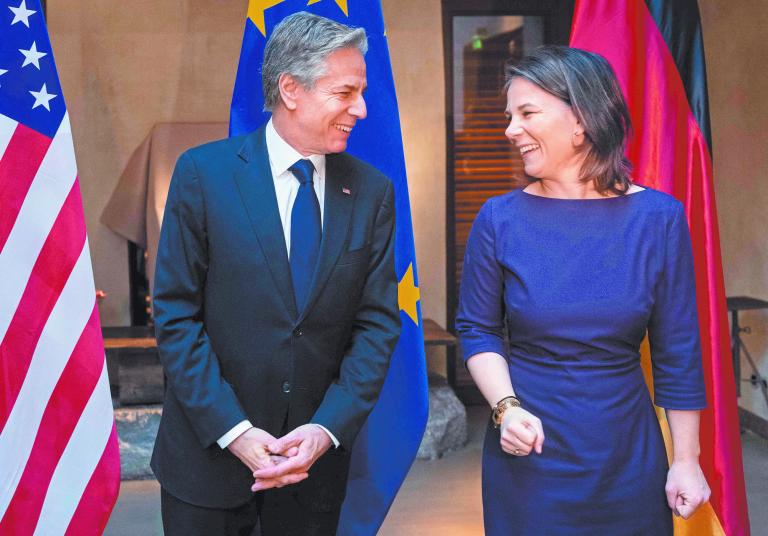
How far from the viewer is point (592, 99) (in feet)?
6.17

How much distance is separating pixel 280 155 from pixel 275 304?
307 millimetres

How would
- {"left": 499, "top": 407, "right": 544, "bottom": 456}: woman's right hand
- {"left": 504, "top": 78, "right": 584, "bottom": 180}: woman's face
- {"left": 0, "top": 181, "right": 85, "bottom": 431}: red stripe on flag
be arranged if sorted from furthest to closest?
1. {"left": 0, "top": 181, "right": 85, "bottom": 431}: red stripe on flag
2. {"left": 504, "top": 78, "right": 584, "bottom": 180}: woman's face
3. {"left": 499, "top": 407, "right": 544, "bottom": 456}: woman's right hand

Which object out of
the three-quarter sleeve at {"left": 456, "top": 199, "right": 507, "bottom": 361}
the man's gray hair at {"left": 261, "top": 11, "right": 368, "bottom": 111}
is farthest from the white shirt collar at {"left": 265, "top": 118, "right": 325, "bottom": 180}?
the three-quarter sleeve at {"left": 456, "top": 199, "right": 507, "bottom": 361}

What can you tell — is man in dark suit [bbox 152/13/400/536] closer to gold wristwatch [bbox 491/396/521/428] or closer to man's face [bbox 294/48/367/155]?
man's face [bbox 294/48/367/155]

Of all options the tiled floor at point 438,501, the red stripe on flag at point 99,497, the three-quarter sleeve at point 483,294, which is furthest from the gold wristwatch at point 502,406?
the tiled floor at point 438,501

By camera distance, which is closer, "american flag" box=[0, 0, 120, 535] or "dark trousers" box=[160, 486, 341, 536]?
"dark trousers" box=[160, 486, 341, 536]

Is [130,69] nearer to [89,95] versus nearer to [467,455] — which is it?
[89,95]

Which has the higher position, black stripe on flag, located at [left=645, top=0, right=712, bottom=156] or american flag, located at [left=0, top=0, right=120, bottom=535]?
black stripe on flag, located at [left=645, top=0, right=712, bottom=156]

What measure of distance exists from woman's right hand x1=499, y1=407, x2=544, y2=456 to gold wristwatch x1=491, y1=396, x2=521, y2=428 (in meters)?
0.03

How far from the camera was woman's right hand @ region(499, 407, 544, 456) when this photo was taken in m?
1.79

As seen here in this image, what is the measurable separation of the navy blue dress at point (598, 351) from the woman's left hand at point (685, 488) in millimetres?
26

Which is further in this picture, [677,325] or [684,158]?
[684,158]

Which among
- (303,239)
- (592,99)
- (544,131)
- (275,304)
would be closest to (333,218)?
(303,239)

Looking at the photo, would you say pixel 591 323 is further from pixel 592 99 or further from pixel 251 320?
pixel 251 320
